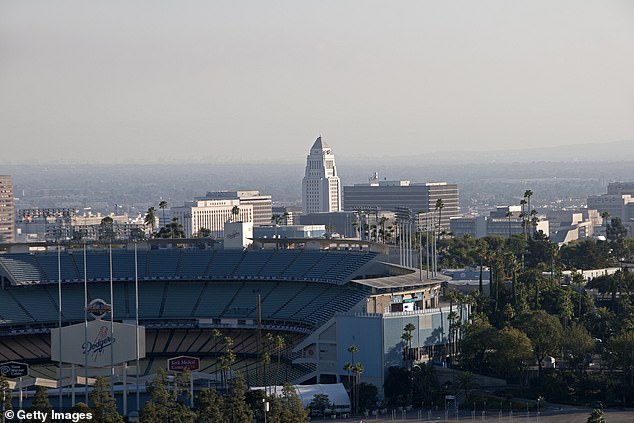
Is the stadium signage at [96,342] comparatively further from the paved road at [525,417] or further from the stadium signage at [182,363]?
the paved road at [525,417]

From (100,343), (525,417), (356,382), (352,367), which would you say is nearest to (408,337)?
(352,367)

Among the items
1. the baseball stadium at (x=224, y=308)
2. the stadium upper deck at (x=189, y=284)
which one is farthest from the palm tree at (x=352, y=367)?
the stadium upper deck at (x=189, y=284)

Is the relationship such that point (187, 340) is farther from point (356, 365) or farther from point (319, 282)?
point (356, 365)

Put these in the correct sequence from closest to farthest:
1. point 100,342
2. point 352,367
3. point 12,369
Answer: point 12,369
point 352,367
point 100,342

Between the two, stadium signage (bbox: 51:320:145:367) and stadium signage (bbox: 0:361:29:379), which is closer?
stadium signage (bbox: 0:361:29:379)

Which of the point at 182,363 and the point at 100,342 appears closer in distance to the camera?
the point at 182,363

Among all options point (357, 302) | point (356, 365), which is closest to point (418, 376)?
point (356, 365)

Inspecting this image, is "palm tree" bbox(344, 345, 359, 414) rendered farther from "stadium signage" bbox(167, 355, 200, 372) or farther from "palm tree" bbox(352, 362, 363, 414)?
"stadium signage" bbox(167, 355, 200, 372)

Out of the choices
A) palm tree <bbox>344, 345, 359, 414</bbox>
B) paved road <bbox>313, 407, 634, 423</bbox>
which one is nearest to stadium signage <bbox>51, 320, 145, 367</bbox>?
palm tree <bbox>344, 345, 359, 414</bbox>

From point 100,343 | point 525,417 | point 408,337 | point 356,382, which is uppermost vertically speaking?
point 100,343

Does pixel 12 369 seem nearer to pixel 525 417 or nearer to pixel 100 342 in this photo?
pixel 100 342

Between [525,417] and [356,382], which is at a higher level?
[356,382]
